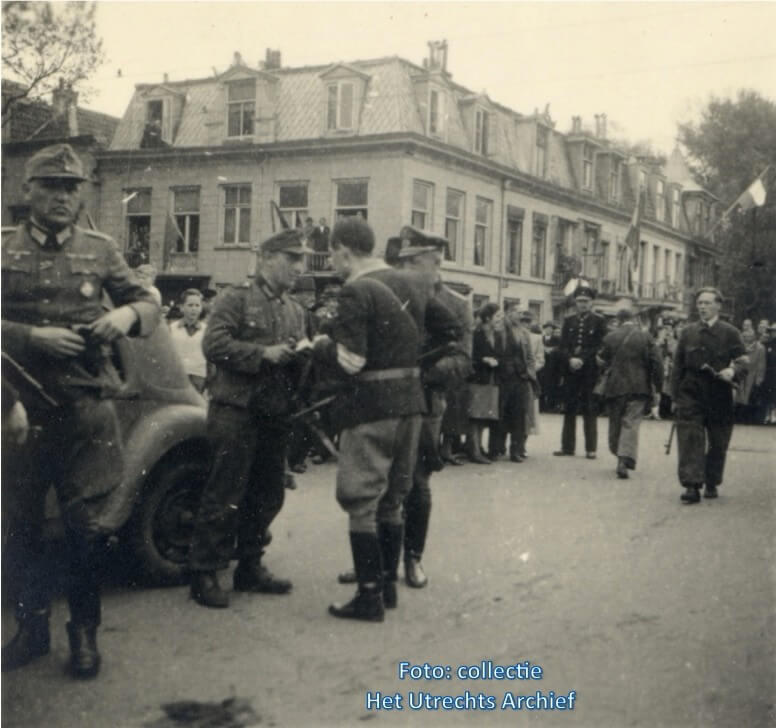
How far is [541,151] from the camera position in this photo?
3228 centimetres

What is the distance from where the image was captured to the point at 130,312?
4.27 metres

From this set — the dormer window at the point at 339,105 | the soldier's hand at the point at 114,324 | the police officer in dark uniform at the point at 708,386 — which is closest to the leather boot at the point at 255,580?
the soldier's hand at the point at 114,324

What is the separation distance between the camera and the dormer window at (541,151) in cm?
3216

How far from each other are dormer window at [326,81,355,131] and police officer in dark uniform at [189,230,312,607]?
42.6 ft

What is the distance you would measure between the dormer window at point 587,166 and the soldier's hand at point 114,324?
107 feet

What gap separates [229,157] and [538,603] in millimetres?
16207

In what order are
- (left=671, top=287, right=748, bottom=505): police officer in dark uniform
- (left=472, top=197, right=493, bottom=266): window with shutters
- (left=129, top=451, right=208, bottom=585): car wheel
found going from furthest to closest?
(left=472, top=197, right=493, bottom=266): window with shutters
(left=671, top=287, right=748, bottom=505): police officer in dark uniform
(left=129, top=451, right=208, bottom=585): car wheel

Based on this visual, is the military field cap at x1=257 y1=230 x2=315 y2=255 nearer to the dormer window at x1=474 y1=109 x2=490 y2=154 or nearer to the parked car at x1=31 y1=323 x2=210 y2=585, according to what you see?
the parked car at x1=31 y1=323 x2=210 y2=585

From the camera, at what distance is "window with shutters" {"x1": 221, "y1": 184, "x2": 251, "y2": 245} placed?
21.2m

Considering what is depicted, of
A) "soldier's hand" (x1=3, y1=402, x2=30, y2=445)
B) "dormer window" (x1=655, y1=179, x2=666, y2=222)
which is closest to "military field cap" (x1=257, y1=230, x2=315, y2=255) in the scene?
"soldier's hand" (x1=3, y1=402, x2=30, y2=445)

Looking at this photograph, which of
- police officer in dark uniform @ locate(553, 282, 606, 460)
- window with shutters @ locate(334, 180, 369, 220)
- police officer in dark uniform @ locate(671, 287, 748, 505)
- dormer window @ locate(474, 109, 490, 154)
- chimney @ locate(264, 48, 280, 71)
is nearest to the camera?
police officer in dark uniform @ locate(671, 287, 748, 505)

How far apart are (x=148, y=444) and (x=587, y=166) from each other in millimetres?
32681

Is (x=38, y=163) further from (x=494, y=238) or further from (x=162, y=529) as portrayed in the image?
(x=494, y=238)

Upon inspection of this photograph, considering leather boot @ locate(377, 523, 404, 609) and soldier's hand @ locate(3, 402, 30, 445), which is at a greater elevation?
soldier's hand @ locate(3, 402, 30, 445)
